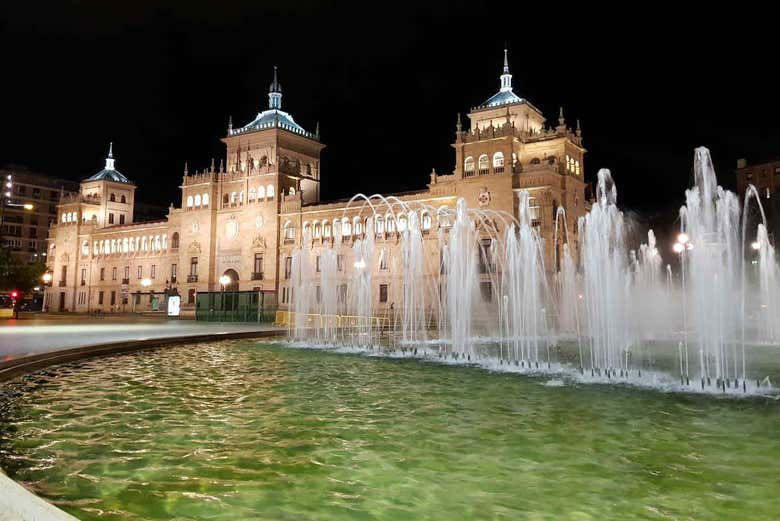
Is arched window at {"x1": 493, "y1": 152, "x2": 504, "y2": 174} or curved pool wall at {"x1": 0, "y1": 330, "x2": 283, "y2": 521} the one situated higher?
arched window at {"x1": 493, "y1": 152, "x2": 504, "y2": 174}

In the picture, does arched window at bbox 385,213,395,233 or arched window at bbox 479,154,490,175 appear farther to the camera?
arched window at bbox 385,213,395,233

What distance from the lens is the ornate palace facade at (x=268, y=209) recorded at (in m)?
50.6

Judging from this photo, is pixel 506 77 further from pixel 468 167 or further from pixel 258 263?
pixel 258 263

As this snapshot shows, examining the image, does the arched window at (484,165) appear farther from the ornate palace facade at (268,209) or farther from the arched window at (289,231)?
the arched window at (289,231)

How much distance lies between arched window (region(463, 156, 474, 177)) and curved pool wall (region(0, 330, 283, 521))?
2707cm

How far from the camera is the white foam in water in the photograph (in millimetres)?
17594

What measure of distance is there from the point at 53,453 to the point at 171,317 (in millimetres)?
46628

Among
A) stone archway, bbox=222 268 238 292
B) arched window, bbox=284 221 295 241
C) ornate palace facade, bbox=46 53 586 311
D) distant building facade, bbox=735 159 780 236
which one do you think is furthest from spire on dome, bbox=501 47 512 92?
distant building facade, bbox=735 159 780 236

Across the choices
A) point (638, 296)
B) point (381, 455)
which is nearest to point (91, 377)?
point (381, 455)

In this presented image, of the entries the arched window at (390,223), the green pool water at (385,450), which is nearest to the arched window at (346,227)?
the arched window at (390,223)

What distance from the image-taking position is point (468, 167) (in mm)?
52125

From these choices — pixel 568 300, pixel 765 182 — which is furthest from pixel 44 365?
pixel 765 182

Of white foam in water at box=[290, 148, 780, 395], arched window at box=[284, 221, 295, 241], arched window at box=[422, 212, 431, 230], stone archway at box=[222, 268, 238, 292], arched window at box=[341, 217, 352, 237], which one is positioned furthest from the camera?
stone archway at box=[222, 268, 238, 292]

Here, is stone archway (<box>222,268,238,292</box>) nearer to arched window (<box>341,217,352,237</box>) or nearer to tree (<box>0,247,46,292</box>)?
arched window (<box>341,217,352,237</box>)
